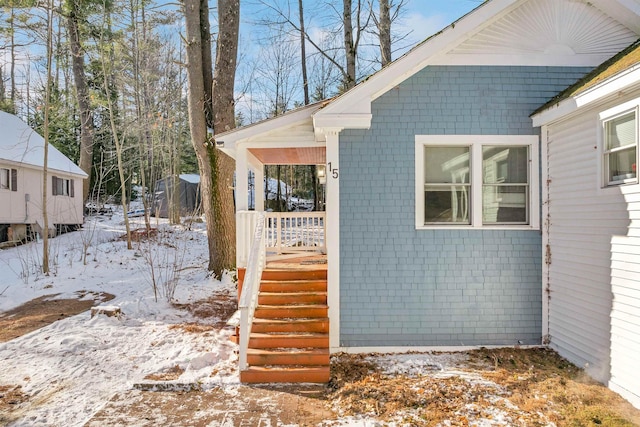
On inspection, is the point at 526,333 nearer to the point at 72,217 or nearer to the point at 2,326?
the point at 2,326

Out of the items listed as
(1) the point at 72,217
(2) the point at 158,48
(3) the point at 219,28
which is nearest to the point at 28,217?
(1) the point at 72,217

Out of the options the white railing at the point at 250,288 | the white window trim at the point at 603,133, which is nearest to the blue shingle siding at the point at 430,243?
the white window trim at the point at 603,133

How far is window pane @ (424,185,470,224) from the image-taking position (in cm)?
532

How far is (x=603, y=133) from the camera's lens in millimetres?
4266

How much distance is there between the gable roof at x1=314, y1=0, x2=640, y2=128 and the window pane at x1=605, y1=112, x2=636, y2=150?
1612mm

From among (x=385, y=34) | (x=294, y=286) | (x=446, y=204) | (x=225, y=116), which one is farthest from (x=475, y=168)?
(x=385, y=34)

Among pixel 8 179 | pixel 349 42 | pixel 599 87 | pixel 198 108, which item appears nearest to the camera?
pixel 599 87

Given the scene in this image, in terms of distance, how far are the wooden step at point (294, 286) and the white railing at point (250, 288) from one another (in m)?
0.14

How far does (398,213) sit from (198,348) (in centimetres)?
356

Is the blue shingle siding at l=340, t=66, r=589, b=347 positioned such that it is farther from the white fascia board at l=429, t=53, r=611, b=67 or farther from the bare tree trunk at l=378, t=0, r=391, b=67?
the bare tree trunk at l=378, t=0, r=391, b=67

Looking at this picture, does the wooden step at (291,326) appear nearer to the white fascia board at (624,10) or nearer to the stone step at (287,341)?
the stone step at (287,341)

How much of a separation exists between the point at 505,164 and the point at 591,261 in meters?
1.70

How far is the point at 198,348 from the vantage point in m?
5.32

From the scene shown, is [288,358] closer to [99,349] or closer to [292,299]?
[292,299]
